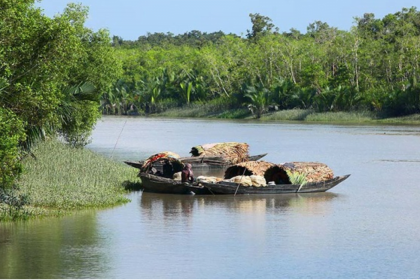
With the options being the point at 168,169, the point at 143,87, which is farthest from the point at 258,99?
the point at 168,169

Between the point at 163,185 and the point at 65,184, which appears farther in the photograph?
the point at 163,185

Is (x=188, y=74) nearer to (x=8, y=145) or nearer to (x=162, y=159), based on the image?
(x=162, y=159)

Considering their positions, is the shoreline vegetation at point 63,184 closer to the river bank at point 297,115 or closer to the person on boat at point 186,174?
the person on boat at point 186,174

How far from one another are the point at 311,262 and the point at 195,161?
59.7 feet

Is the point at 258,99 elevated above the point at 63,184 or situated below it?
above

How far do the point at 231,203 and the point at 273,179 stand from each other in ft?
10.3

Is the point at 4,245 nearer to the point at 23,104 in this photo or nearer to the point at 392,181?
the point at 23,104

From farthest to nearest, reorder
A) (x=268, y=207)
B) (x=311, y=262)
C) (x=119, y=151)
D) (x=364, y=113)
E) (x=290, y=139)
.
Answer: (x=364, y=113) → (x=290, y=139) → (x=119, y=151) → (x=268, y=207) → (x=311, y=262)

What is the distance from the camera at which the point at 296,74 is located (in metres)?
92.4

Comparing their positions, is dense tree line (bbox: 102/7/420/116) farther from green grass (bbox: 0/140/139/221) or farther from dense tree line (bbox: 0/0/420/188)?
green grass (bbox: 0/140/139/221)

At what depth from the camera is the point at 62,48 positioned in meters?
20.7

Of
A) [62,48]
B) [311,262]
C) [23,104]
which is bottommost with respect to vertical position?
[311,262]

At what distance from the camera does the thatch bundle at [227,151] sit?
1428 inches

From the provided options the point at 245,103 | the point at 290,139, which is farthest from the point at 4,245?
the point at 245,103
